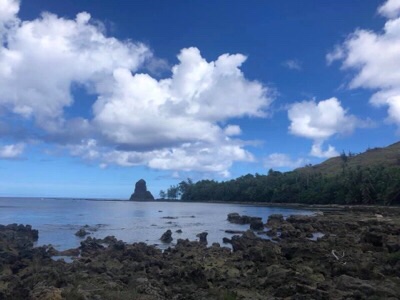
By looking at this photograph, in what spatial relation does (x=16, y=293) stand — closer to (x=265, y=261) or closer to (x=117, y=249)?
(x=265, y=261)

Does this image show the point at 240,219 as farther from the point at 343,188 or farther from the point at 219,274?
the point at 343,188

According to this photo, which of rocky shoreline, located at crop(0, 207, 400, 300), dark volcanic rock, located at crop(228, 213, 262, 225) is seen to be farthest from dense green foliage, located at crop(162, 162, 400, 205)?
rocky shoreline, located at crop(0, 207, 400, 300)

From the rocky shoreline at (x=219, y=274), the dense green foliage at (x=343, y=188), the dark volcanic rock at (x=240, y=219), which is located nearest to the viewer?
the rocky shoreline at (x=219, y=274)

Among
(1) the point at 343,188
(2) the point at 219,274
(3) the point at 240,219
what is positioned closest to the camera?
(2) the point at 219,274

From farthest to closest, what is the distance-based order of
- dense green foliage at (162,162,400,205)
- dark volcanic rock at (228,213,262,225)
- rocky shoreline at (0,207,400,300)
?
dense green foliage at (162,162,400,205)
dark volcanic rock at (228,213,262,225)
rocky shoreline at (0,207,400,300)

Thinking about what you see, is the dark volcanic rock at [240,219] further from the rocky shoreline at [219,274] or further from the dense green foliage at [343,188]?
the dense green foliage at [343,188]

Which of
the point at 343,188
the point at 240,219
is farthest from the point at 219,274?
the point at 343,188

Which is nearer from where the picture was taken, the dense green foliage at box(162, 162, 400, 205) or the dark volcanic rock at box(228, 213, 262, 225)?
the dark volcanic rock at box(228, 213, 262, 225)

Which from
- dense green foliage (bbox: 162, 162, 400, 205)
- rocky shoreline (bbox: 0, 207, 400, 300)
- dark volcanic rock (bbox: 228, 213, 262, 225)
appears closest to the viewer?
rocky shoreline (bbox: 0, 207, 400, 300)

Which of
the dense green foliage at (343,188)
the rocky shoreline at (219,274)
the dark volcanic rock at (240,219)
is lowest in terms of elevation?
the rocky shoreline at (219,274)

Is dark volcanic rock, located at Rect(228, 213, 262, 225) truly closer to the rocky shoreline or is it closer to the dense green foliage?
the rocky shoreline

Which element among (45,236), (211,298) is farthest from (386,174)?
(211,298)

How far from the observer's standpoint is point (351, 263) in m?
24.2

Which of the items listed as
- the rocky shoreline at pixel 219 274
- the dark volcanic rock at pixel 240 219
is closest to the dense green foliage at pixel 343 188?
the dark volcanic rock at pixel 240 219
